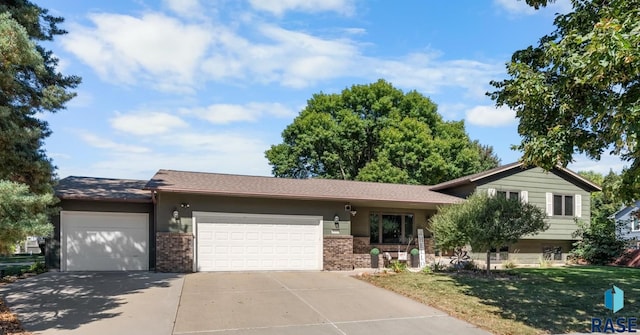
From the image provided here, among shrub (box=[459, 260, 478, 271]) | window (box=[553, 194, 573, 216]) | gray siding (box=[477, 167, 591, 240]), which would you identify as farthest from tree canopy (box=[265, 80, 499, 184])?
shrub (box=[459, 260, 478, 271])

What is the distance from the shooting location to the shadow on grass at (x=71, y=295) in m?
7.34

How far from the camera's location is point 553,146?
24.1 feet

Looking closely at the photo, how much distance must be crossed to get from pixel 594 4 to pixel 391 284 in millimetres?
7869

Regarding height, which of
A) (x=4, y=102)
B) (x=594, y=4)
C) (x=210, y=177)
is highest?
(x=594, y=4)

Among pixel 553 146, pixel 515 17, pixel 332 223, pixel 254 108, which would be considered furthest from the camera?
pixel 254 108

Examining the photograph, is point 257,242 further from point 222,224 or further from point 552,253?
point 552,253

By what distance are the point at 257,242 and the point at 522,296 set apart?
8283 mm

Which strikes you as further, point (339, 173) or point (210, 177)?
point (339, 173)

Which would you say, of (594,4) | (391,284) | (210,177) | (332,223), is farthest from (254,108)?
(594,4)

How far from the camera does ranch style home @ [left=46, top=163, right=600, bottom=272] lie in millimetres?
13680

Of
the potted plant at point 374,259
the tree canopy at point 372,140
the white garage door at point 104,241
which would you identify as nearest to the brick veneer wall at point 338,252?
the potted plant at point 374,259

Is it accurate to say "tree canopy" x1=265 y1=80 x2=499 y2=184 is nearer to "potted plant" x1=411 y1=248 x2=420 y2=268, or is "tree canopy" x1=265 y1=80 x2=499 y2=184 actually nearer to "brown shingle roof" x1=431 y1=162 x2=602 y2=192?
"brown shingle roof" x1=431 y1=162 x2=602 y2=192

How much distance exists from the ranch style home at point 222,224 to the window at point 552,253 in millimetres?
6287

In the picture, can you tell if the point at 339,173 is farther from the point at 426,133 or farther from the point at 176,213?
the point at 176,213
